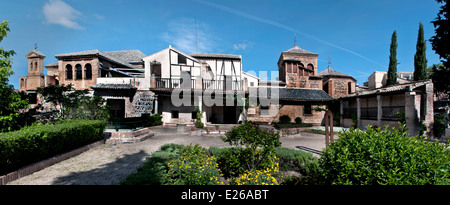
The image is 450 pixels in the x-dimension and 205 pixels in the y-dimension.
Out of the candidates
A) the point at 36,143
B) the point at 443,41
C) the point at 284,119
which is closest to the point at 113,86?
the point at 36,143

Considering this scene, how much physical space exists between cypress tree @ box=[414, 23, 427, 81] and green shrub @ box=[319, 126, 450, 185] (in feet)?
86.7

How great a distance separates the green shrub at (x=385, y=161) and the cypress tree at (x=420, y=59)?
26441 millimetres

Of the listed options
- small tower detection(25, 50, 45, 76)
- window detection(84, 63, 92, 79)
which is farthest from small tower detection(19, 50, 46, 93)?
window detection(84, 63, 92, 79)

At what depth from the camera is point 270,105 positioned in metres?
22.0

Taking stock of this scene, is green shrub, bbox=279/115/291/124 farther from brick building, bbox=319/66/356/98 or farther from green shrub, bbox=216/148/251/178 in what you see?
green shrub, bbox=216/148/251/178

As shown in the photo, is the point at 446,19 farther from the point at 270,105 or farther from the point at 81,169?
the point at 81,169

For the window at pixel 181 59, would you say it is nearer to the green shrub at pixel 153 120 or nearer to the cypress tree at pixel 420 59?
the green shrub at pixel 153 120

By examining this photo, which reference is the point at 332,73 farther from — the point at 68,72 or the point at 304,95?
the point at 68,72

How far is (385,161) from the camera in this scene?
92.0 inches

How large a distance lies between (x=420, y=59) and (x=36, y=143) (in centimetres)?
3326

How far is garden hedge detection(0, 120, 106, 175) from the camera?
15.6 feet
